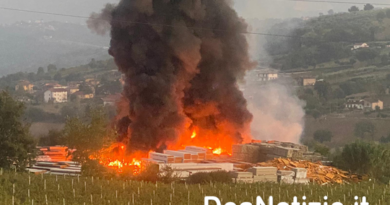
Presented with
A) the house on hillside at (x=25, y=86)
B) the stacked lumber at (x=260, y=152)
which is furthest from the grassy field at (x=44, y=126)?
the stacked lumber at (x=260, y=152)

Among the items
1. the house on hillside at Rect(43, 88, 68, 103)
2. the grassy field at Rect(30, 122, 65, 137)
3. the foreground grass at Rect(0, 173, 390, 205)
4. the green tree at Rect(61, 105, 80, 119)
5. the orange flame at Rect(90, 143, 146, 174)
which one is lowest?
the foreground grass at Rect(0, 173, 390, 205)

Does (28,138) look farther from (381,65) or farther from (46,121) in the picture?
(381,65)

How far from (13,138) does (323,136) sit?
7075cm

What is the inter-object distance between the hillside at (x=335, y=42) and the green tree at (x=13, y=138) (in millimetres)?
98154

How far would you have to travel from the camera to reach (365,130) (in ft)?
334

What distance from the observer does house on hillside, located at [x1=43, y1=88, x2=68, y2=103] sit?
403 ft

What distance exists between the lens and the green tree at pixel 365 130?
100938 millimetres

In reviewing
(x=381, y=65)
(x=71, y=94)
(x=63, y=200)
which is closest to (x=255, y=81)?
(x=381, y=65)

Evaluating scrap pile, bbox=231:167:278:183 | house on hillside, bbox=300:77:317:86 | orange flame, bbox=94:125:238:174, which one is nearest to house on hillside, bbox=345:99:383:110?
house on hillside, bbox=300:77:317:86

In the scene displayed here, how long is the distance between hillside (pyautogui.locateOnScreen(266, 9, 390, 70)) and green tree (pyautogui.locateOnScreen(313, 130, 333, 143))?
31.8 metres

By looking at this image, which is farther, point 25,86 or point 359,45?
point 359,45

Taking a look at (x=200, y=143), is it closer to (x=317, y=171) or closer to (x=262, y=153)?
(x=262, y=153)

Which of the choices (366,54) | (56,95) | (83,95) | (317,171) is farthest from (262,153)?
(366,54)

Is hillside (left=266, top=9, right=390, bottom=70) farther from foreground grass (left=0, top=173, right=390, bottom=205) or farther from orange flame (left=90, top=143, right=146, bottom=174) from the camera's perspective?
foreground grass (left=0, top=173, right=390, bottom=205)
